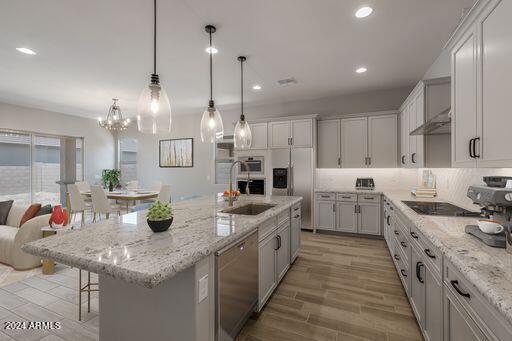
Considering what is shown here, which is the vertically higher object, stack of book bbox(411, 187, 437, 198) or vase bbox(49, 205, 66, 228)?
stack of book bbox(411, 187, 437, 198)

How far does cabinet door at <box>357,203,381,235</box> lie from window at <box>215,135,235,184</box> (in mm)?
3324

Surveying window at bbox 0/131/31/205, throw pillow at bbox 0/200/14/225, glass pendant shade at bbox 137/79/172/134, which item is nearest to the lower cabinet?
glass pendant shade at bbox 137/79/172/134

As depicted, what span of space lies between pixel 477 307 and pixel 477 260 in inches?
9.4

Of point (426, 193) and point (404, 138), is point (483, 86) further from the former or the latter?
point (404, 138)

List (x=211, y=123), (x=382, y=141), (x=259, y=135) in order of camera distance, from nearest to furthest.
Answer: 1. (x=211, y=123)
2. (x=382, y=141)
3. (x=259, y=135)

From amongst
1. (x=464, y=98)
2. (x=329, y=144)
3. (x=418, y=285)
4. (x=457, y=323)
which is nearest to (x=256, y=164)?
(x=329, y=144)

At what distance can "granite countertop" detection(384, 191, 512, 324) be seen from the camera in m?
0.85

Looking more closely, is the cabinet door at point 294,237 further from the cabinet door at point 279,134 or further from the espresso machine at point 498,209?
the cabinet door at point 279,134

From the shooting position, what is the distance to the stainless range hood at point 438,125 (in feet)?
7.13

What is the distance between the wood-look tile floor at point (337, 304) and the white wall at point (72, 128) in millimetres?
6677

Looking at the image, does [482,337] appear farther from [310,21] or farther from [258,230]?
[310,21]

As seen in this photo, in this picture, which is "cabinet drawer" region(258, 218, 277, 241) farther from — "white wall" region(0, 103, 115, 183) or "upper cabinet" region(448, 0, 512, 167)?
"white wall" region(0, 103, 115, 183)

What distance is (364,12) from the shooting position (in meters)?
2.27

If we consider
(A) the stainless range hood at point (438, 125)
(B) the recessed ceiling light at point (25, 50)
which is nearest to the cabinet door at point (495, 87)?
(A) the stainless range hood at point (438, 125)
